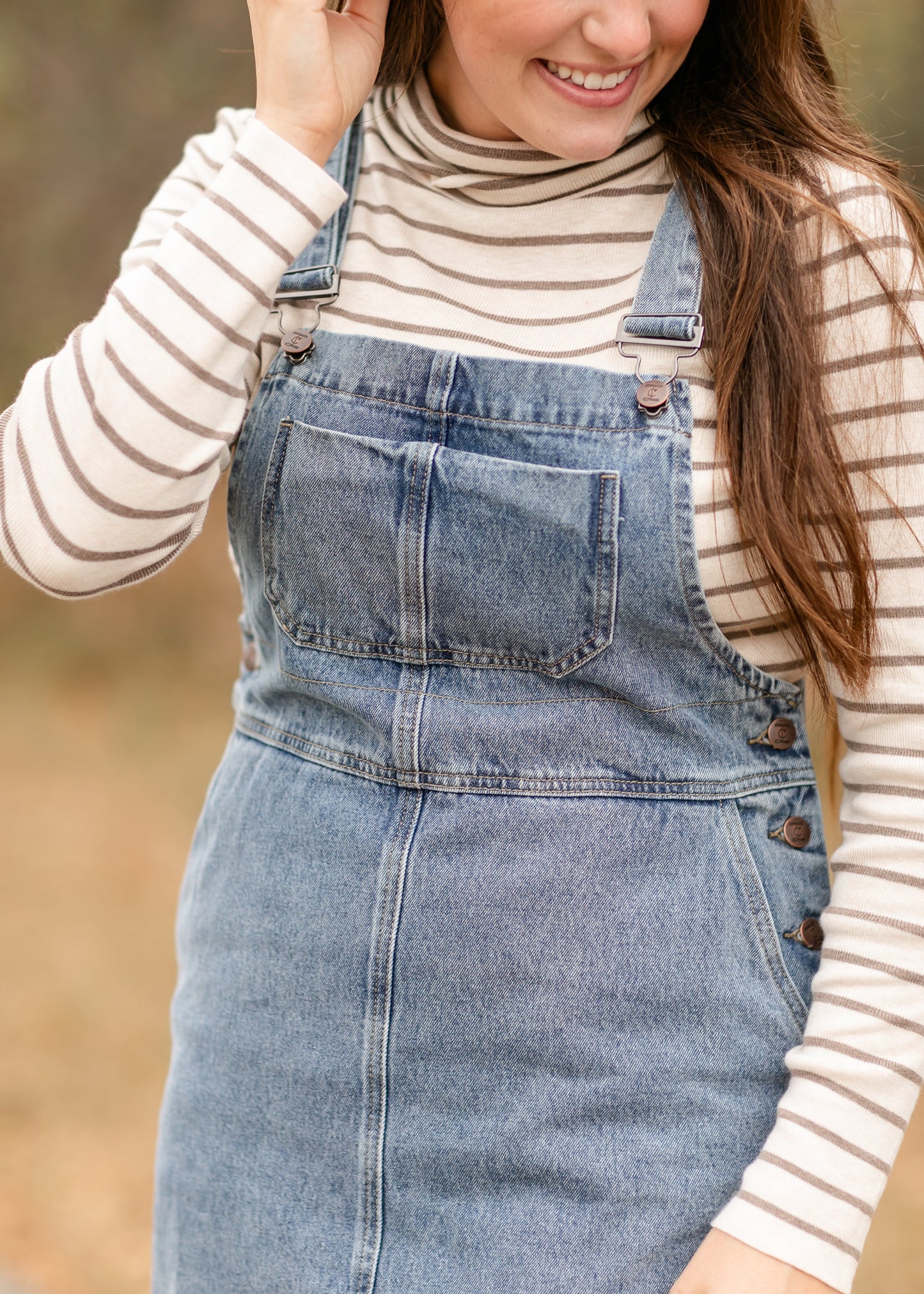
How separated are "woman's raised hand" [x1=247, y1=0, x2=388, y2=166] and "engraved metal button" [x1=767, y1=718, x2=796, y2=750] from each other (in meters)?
0.53

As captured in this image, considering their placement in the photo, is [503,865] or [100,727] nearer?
[503,865]

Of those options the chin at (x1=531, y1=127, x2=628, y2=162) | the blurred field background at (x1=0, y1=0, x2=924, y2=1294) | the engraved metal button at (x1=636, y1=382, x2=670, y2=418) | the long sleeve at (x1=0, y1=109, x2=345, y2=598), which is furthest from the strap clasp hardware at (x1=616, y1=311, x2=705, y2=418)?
the blurred field background at (x1=0, y1=0, x2=924, y2=1294)

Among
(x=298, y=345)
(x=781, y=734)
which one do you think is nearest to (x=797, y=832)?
(x=781, y=734)

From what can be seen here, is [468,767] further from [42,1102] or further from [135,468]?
[42,1102]

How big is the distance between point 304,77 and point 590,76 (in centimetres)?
20

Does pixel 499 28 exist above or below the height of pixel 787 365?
above

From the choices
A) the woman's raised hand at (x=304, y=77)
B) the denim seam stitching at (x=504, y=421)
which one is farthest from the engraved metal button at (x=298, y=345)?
the woman's raised hand at (x=304, y=77)

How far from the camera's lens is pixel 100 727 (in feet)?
13.0

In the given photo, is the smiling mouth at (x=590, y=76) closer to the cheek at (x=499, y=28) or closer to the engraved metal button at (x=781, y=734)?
the cheek at (x=499, y=28)

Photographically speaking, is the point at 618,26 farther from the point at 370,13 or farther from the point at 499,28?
the point at 370,13

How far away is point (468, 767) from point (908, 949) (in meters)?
0.31

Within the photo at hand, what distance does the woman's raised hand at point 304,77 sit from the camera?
3.01 ft

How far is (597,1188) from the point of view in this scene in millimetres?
860

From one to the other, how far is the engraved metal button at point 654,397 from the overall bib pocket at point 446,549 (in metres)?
0.05
